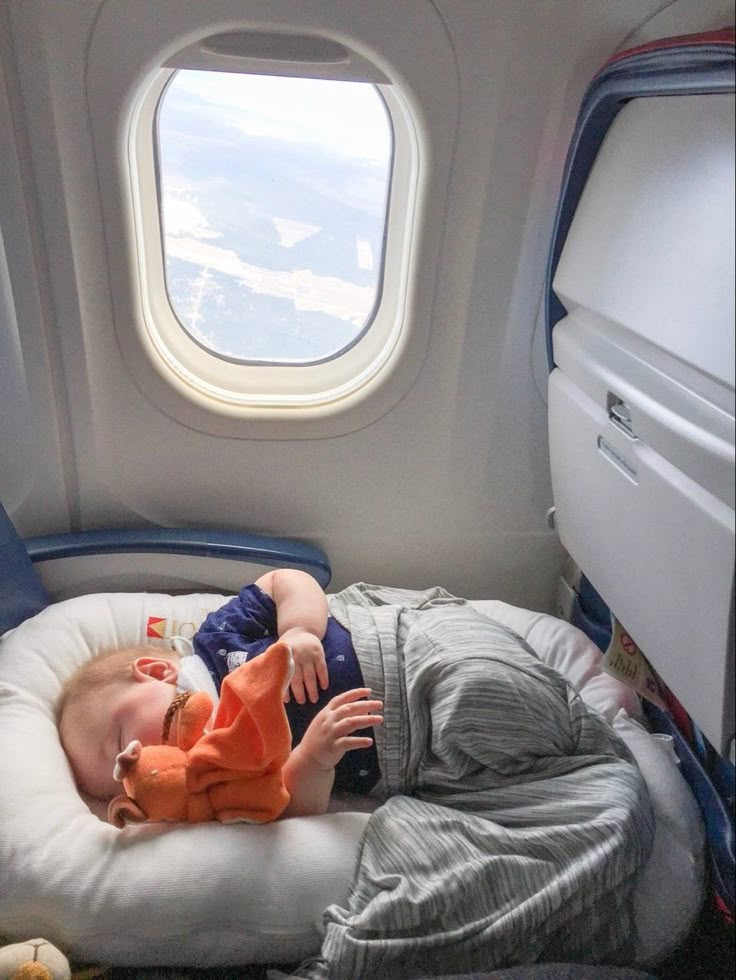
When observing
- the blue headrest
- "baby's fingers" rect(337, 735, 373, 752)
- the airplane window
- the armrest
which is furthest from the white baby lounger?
the airplane window

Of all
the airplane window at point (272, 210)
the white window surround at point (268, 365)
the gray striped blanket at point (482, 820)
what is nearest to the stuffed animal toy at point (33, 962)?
the gray striped blanket at point (482, 820)

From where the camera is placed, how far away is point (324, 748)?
1.19 metres

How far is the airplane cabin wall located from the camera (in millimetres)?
1317

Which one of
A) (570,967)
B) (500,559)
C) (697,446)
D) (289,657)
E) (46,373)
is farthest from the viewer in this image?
(500,559)

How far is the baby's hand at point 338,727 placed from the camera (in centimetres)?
117

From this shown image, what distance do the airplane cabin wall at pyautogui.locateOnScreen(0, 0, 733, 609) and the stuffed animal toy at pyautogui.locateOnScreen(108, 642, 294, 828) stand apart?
0.61m

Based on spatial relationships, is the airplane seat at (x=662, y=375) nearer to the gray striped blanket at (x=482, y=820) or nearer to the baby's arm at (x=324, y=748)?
the gray striped blanket at (x=482, y=820)

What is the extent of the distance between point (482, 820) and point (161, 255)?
1.16 metres

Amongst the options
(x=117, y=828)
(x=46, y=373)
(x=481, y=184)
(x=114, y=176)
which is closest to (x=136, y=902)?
(x=117, y=828)

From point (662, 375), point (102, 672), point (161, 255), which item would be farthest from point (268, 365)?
point (662, 375)

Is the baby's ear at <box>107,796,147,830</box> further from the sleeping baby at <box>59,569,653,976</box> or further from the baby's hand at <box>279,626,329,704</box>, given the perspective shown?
the baby's hand at <box>279,626,329,704</box>

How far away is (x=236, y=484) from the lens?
173 centimetres

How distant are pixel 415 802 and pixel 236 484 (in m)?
0.77

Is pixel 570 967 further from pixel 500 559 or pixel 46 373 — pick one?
pixel 46 373
